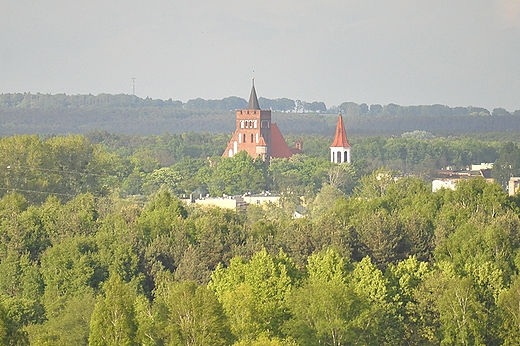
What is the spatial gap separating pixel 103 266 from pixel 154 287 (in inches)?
73.5

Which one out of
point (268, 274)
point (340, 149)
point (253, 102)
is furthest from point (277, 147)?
point (268, 274)

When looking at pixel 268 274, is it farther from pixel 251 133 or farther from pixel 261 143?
pixel 251 133

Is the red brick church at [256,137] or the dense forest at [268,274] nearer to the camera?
the dense forest at [268,274]

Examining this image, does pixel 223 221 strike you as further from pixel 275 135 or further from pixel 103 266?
pixel 275 135

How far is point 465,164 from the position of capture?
19325 centimetres

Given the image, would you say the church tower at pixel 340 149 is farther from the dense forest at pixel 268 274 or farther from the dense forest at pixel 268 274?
the dense forest at pixel 268 274

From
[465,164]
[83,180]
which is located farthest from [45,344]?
[465,164]

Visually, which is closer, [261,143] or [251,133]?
[261,143]

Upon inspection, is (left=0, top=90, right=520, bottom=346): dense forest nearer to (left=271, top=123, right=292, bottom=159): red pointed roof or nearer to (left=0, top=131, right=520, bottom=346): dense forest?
(left=0, top=131, right=520, bottom=346): dense forest

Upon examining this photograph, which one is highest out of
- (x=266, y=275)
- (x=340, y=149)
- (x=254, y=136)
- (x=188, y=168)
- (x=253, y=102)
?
(x=266, y=275)

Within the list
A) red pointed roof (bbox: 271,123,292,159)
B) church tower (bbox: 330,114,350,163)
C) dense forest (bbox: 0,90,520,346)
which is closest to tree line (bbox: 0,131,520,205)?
red pointed roof (bbox: 271,123,292,159)

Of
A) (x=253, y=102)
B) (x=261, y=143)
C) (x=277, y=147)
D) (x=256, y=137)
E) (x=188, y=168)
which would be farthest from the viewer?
(x=253, y=102)

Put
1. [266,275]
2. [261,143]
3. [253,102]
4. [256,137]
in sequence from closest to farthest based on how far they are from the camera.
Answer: [266,275], [261,143], [256,137], [253,102]

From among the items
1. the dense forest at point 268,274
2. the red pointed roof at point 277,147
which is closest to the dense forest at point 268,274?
the dense forest at point 268,274
